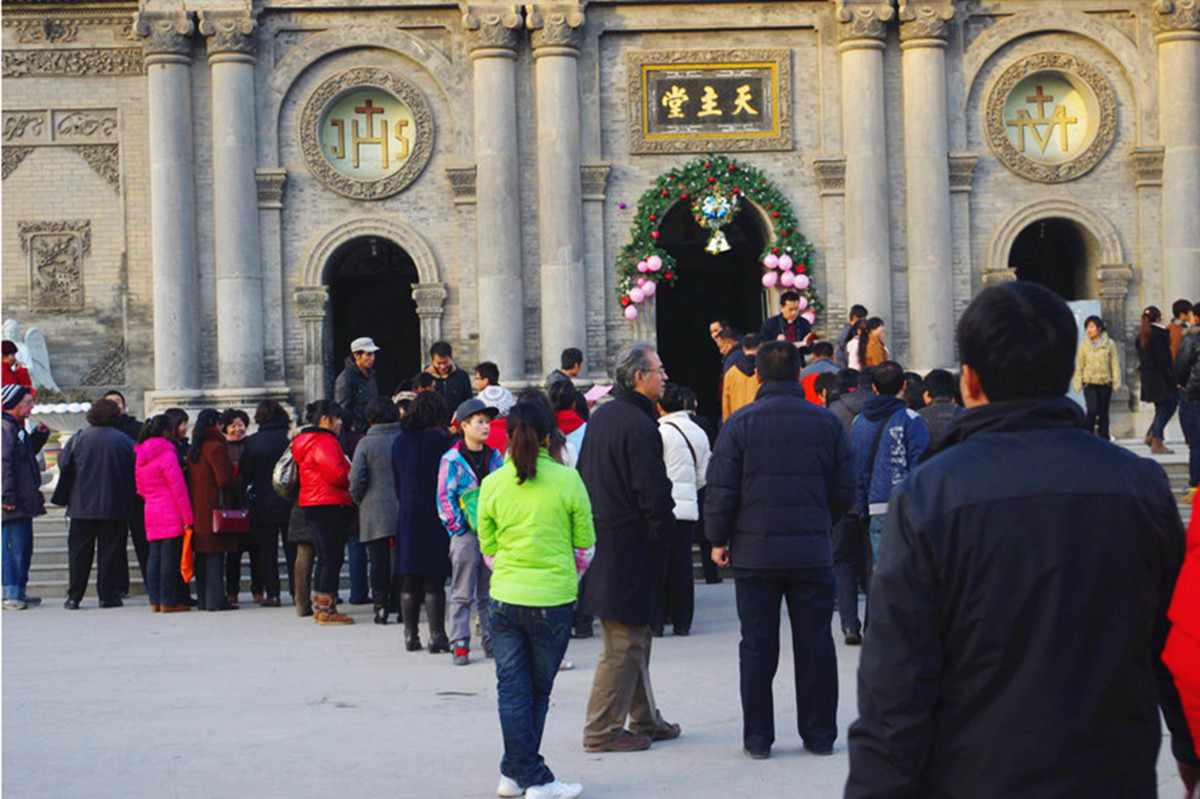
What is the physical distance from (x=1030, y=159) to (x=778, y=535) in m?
18.6

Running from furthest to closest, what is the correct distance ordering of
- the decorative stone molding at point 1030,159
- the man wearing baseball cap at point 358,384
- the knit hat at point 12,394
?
1. the decorative stone molding at point 1030,159
2. the man wearing baseball cap at point 358,384
3. the knit hat at point 12,394

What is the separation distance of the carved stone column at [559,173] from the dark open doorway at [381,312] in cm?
422

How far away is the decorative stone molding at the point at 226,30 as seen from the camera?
24562mm

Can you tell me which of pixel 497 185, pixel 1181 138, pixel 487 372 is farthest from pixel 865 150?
pixel 487 372

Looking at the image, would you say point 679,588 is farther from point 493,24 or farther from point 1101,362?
point 493,24

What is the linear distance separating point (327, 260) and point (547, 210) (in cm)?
353

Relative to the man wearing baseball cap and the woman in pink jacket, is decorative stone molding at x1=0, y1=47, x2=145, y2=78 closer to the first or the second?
the man wearing baseball cap

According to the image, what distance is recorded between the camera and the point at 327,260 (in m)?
25.1

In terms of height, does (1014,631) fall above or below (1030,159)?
below

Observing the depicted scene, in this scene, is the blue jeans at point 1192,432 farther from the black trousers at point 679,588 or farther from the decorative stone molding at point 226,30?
the decorative stone molding at point 226,30

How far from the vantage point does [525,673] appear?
7.91 meters

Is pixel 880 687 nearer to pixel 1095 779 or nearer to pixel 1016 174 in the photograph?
pixel 1095 779

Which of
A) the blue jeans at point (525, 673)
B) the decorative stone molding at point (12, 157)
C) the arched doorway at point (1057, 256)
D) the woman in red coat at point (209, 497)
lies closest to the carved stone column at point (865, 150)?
the arched doorway at point (1057, 256)

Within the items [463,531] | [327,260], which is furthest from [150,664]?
[327,260]
